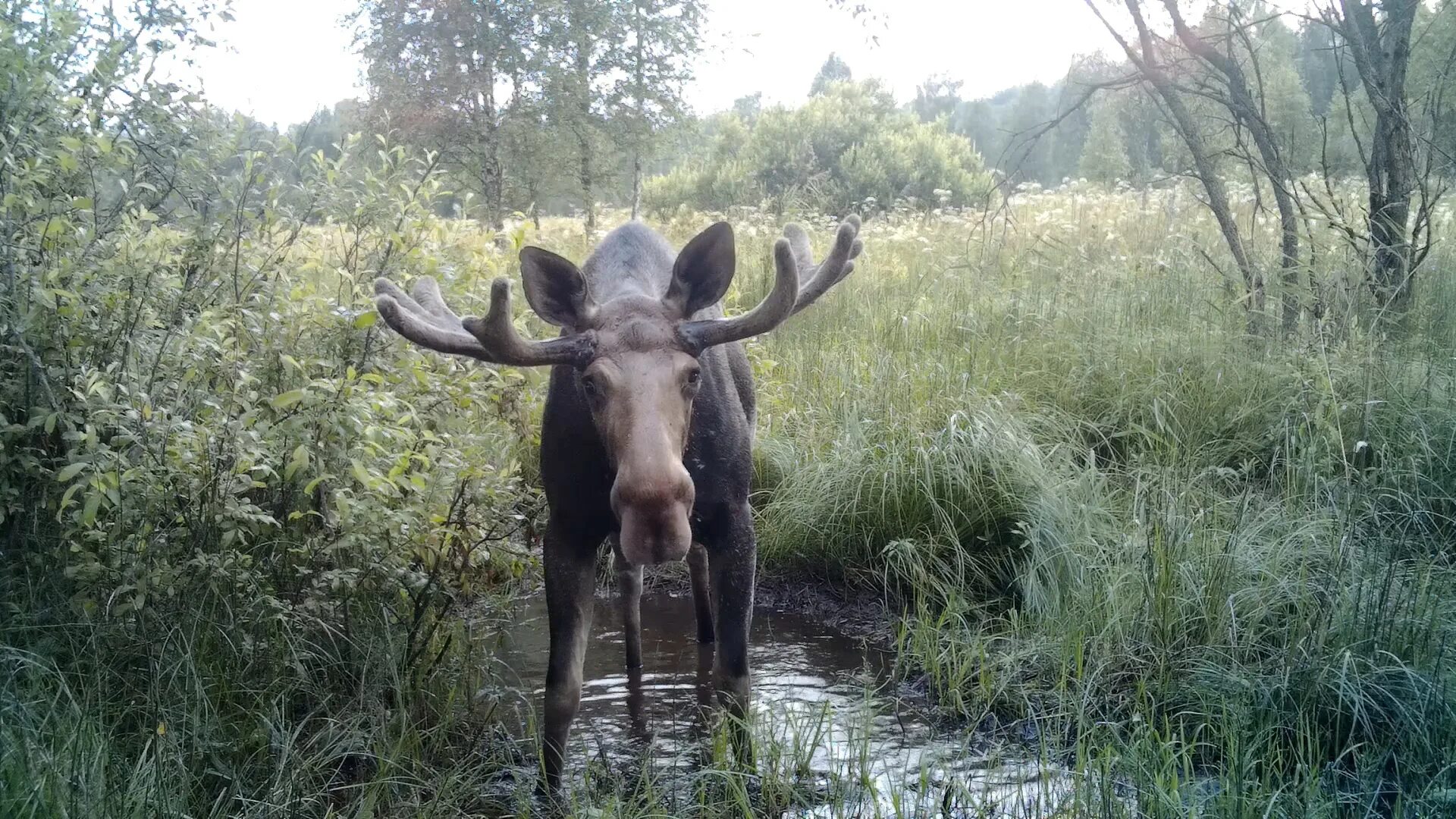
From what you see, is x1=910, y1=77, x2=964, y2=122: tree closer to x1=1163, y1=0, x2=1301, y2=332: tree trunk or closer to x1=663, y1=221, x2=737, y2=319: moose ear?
x1=1163, y1=0, x2=1301, y2=332: tree trunk

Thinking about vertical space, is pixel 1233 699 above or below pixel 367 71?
below

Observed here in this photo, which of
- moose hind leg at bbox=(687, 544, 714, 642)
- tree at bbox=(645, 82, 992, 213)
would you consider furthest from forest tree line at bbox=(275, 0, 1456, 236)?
moose hind leg at bbox=(687, 544, 714, 642)

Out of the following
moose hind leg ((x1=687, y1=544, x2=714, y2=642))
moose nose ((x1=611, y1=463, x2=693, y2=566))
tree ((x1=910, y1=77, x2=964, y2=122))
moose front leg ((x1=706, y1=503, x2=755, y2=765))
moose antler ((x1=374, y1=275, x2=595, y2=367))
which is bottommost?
moose hind leg ((x1=687, y1=544, x2=714, y2=642))

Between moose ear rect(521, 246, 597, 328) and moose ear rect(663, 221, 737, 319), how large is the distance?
0.89ft

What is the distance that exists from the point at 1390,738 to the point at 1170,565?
3.40ft

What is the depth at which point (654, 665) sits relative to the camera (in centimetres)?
523

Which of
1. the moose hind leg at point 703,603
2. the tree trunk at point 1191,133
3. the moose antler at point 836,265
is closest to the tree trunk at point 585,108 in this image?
the tree trunk at point 1191,133

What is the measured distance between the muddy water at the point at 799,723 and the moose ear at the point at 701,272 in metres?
1.48

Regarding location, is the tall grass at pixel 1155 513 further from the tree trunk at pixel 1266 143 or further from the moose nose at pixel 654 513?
the moose nose at pixel 654 513

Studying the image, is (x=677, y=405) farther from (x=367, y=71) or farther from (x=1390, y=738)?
(x=367, y=71)

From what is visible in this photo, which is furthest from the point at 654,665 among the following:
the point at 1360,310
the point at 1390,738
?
the point at 1360,310

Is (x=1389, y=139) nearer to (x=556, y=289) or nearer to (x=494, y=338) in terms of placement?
(x=556, y=289)

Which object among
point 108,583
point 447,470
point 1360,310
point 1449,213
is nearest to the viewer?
point 108,583

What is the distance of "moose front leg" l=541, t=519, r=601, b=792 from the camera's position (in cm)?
381
